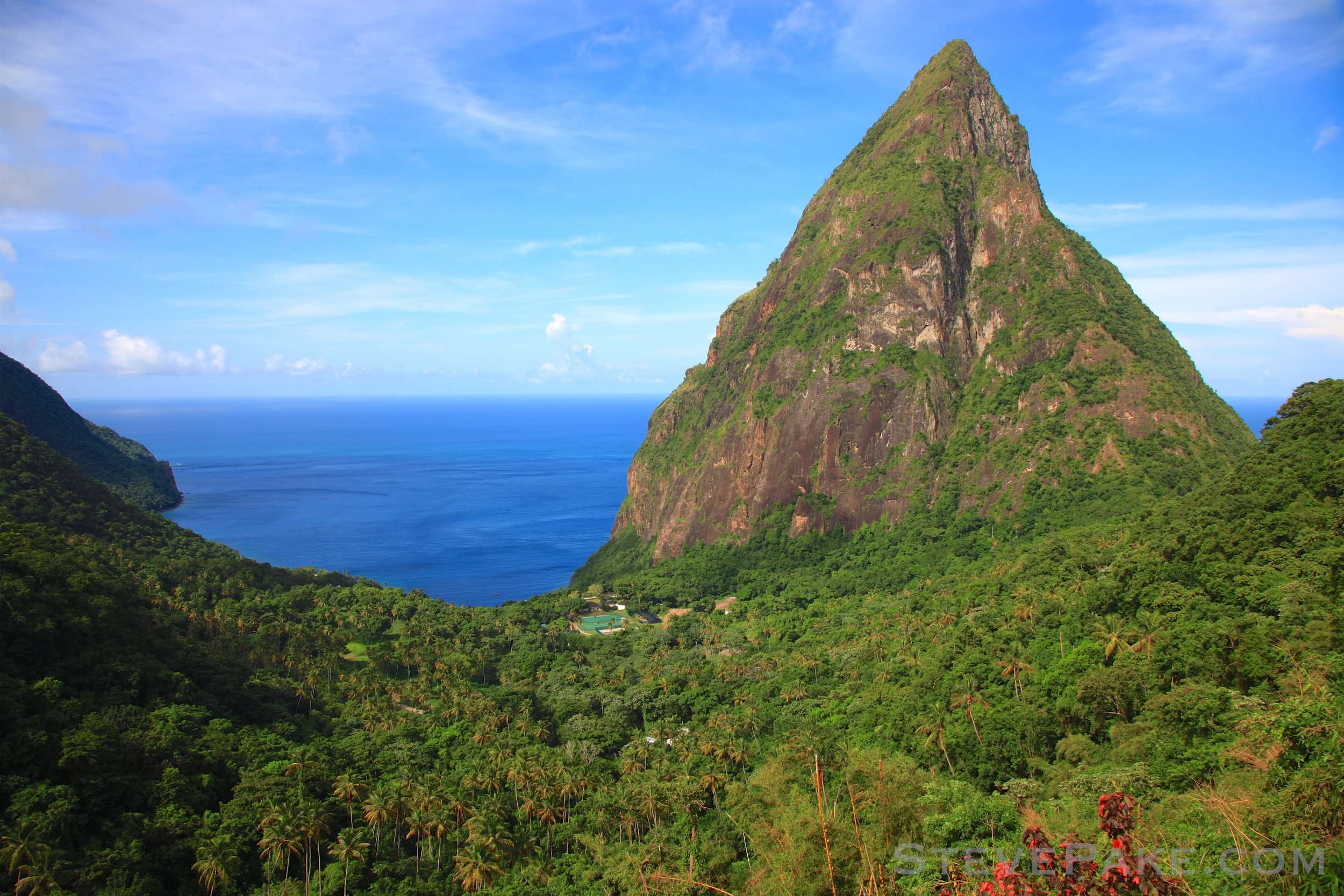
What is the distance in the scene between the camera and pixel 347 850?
2806 centimetres

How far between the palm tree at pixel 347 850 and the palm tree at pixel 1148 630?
108ft

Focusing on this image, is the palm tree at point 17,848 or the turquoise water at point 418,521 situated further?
the turquoise water at point 418,521

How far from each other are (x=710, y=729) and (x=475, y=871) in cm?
1647

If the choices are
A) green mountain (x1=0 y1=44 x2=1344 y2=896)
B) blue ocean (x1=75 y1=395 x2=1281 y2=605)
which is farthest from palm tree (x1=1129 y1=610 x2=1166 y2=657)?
blue ocean (x1=75 y1=395 x2=1281 y2=605)

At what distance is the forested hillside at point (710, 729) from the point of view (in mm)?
19219

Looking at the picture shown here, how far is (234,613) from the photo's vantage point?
5478 cm

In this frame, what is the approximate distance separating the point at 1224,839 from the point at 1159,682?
18562mm

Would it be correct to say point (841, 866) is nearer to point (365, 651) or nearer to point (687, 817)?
point (687, 817)

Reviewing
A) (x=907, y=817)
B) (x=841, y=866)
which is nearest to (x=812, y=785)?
(x=907, y=817)

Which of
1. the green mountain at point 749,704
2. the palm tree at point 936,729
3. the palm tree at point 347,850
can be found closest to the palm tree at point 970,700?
the green mountain at point 749,704

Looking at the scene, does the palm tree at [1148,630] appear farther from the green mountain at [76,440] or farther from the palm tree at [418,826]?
the green mountain at [76,440]

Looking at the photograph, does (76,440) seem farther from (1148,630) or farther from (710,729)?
(1148,630)

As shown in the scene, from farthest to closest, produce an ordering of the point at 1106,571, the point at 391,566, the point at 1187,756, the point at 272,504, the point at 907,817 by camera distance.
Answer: the point at 272,504 < the point at 391,566 < the point at 1106,571 < the point at 1187,756 < the point at 907,817

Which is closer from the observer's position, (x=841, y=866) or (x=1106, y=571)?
(x=841, y=866)
